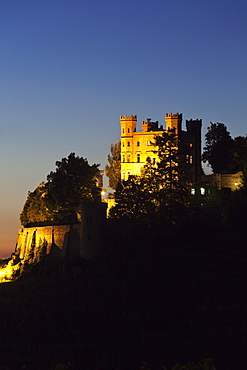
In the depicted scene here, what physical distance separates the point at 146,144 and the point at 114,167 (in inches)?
338

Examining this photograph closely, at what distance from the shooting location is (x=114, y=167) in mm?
102312

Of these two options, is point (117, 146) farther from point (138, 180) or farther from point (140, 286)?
point (140, 286)

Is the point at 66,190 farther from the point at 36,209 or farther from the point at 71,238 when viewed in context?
the point at 71,238

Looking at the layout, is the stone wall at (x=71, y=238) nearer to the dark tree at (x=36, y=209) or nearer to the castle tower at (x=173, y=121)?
the dark tree at (x=36, y=209)

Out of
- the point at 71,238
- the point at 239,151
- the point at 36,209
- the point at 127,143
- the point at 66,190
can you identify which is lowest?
the point at 71,238

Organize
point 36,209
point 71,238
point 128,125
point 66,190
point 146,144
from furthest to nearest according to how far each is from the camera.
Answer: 1. point 128,125
2. point 146,144
3. point 36,209
4. point 66,190
5. point 71,238

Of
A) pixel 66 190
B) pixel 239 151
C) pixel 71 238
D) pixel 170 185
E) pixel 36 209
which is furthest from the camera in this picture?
pixel 239 151

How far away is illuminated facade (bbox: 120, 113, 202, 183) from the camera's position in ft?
313

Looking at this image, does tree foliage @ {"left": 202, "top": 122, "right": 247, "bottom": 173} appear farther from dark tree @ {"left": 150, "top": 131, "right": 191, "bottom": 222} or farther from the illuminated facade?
dark tree @ {"left": 150, "top": 131, "right": 191, "bottom": 222}

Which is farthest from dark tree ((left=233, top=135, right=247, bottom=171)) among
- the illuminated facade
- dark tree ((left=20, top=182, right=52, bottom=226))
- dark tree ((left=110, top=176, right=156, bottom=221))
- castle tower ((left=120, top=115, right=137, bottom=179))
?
dark tree ((left=20, top=182, right=52, bottom=226))

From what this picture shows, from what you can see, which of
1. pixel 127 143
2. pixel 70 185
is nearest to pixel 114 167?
pixel 127 143

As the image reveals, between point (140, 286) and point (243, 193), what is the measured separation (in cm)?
2404

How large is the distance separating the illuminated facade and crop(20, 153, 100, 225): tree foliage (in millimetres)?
11433

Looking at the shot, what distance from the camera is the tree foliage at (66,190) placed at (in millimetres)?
79125
